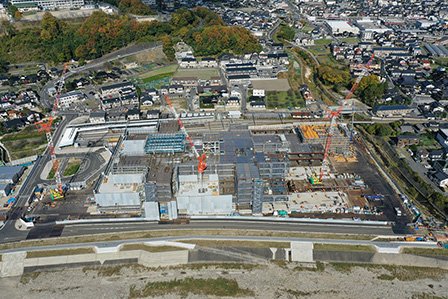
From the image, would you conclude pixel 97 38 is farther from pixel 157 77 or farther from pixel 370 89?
pixel 370 89

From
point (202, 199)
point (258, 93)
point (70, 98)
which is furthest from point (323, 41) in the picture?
point (202, 199)

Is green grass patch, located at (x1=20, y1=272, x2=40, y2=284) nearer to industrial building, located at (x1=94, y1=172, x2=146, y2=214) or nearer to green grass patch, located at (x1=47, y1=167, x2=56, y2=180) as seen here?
industrial building, located at (x1=94, y1=172, x2=146, y2=214)

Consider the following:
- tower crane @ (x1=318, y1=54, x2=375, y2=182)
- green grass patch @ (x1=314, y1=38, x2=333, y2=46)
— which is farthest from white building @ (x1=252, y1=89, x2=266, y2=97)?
green grass patch @ (x1=314, y1=38, x2=333, y2=46)

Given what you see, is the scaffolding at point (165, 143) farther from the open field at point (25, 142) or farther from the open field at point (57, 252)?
the open field at point (25, 142)

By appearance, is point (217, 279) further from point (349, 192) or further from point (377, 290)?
point (349, 192)

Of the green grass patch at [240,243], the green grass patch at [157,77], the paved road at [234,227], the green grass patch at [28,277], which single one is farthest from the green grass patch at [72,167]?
the green grass patch at [157,77]
